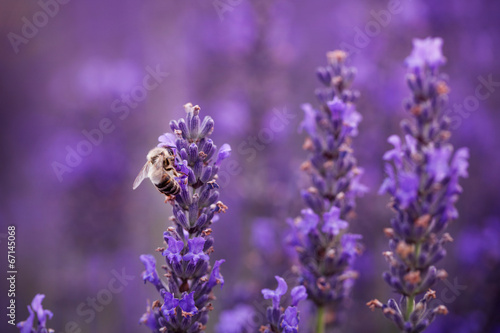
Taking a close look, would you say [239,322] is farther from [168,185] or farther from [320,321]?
[168,185]

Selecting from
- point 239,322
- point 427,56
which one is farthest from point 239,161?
point 427,56

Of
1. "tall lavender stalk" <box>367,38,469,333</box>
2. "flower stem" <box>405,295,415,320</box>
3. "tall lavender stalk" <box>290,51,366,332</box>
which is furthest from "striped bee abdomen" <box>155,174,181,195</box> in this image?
"flower stem" <box>405,295,415,320</box>

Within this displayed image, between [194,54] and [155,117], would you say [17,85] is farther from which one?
[194,54]

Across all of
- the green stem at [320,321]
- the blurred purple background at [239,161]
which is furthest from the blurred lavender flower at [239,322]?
the green stem at [320,321]

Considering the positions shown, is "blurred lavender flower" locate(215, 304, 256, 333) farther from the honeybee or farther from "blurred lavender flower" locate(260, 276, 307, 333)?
the honeybee

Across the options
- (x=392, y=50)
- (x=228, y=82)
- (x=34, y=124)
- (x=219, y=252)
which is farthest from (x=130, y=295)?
(x=392, y=50)

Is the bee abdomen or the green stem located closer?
the bee abdomen
